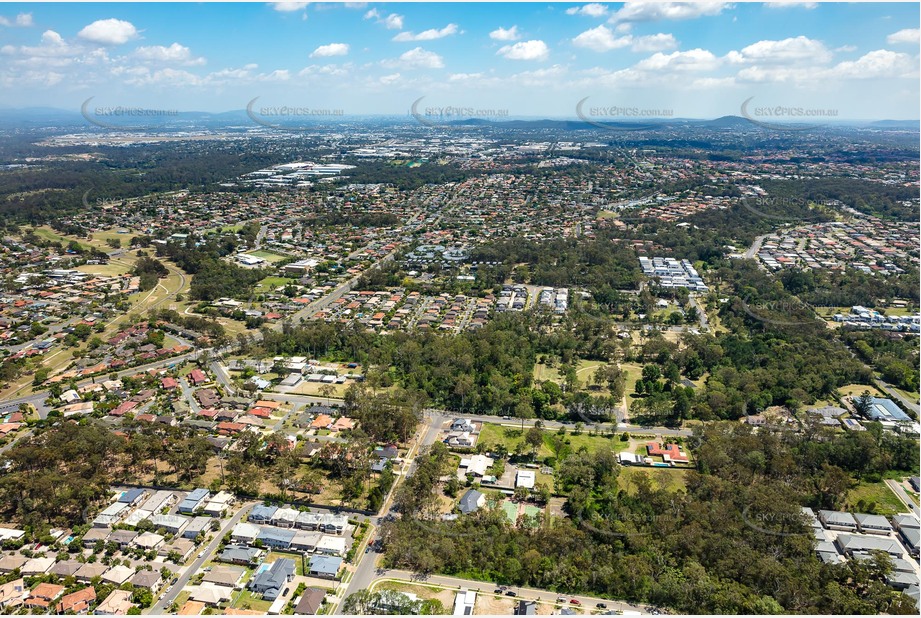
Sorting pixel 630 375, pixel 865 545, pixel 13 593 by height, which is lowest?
pixel 865 545

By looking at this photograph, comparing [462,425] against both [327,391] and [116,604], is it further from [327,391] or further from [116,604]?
[116,604]

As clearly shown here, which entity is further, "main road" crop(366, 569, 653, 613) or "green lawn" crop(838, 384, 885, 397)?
"green lawn" crop(838, 384, 885, 397)

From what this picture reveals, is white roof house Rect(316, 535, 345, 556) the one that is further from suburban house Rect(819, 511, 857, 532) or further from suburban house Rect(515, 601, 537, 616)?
suburban house Rect(819, 511, 857, 532)

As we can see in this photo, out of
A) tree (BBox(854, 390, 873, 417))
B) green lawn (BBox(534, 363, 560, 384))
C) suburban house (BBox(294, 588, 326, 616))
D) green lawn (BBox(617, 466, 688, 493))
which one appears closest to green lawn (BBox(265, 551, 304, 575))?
suburban house (BBox(294, 588, 326, 616))

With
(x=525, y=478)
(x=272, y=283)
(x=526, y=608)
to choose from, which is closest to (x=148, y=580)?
(x=526, y=608)

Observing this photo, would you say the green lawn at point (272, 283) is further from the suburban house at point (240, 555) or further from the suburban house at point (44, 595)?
the suburban house at point (44, 595)

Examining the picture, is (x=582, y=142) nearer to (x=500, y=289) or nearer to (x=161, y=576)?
(x=500, y=289)

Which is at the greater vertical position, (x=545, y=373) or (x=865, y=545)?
(x=545, y=373)

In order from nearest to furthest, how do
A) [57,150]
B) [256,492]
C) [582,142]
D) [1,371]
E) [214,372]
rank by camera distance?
1. [256,492]
2. [1,371]
3. [214,372]
4. [57,150]
5. [582,142]

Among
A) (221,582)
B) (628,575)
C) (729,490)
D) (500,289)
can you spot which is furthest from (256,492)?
(500,289)
